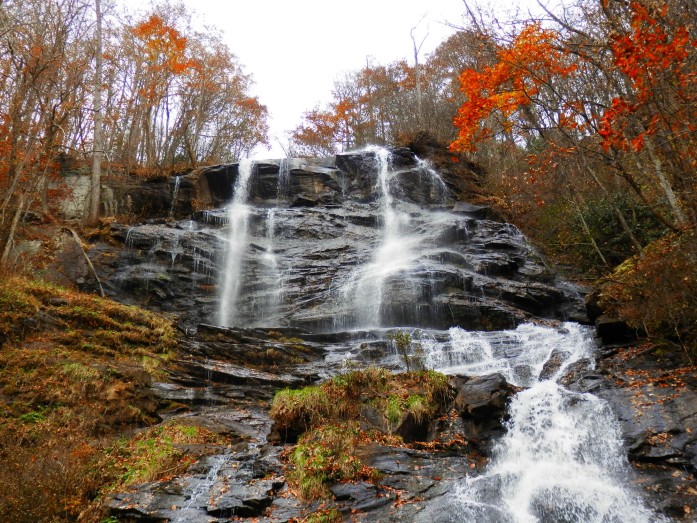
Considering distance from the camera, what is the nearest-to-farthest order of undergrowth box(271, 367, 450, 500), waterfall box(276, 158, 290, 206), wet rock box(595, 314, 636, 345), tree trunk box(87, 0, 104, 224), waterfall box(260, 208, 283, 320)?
1. undergrowth box(271, 367, 450, 500)
2. wet rock box(595, 314, 636, 345)
3. waterfall box(260, 208, 283, 320)
4. tree trunk box(87, 0, 104, 224)
5. waterfall box(276, 158, 290, 206)

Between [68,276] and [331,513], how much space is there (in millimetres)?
10884

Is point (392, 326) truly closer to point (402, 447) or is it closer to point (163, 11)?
point (402, 447)

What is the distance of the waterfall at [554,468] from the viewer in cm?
512

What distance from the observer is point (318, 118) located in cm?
3406

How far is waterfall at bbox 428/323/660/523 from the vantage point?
16.8 ft

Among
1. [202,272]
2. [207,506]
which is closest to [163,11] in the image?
[202,272]

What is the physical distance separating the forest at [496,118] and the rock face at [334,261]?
2047 mm

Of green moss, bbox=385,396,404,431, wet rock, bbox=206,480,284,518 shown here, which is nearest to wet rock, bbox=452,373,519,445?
green moss, bbox=385,396,404,431

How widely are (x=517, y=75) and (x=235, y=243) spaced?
1072 cm

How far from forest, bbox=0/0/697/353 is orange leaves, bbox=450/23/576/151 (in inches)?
2.5

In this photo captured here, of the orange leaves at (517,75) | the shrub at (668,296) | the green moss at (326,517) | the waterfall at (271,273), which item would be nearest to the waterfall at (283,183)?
the waterfall at (271,273)

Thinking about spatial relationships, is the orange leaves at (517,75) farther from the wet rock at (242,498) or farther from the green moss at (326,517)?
the wet rock at (242,498)

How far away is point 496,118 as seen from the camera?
15.4 m

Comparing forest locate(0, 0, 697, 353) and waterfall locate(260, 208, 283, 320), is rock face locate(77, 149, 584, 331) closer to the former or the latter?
waterfall locate(260, 208, 283, 320)
